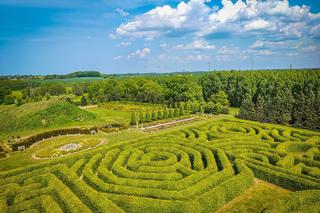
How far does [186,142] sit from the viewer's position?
109 feet

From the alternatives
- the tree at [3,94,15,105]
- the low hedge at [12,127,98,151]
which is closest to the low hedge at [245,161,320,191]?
the low hedge at [12,127,98,151]

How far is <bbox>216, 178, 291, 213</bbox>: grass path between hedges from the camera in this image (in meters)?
19.6

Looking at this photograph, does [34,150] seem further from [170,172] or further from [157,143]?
[170,172]

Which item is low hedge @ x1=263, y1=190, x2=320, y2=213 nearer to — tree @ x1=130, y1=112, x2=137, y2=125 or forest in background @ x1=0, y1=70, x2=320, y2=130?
forest in background @ x1=0, y1=70, x2=320, y2=130

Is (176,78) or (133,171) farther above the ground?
(176,78)

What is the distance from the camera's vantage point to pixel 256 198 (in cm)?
2112

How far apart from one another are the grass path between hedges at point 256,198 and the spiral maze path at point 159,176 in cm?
52

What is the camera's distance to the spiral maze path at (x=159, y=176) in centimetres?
1886

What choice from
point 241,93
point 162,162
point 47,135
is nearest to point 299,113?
point 241,93

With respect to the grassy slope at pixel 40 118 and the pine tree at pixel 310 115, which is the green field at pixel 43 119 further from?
the pine tree at pixel 310 115

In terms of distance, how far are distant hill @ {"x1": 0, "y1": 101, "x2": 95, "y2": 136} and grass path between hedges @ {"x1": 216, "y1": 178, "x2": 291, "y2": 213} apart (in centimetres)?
4088

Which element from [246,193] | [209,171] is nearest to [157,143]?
A: [209,171]

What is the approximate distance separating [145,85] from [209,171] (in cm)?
6933

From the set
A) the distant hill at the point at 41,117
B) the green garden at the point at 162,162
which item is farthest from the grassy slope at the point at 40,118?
the green garden at the point at 162,162
